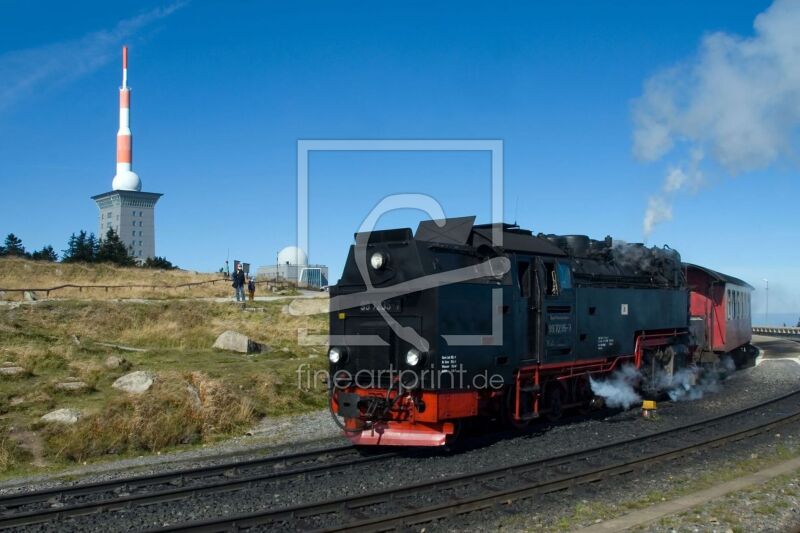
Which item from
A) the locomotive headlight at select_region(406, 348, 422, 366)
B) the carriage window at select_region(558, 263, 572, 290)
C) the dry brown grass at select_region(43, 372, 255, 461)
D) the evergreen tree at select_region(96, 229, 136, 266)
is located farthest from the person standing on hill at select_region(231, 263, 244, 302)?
the evergreen tree at select_region(96, 229, 136, 266)

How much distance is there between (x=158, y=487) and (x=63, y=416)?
5165 mm

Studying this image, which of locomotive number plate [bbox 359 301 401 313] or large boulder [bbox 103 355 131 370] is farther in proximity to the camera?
large boulder [bbox 103 355 131 370]

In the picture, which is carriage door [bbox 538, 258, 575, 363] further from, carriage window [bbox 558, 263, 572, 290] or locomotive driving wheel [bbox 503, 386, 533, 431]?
locomotive driving wheel [bbox 503, 386, 533, 431]

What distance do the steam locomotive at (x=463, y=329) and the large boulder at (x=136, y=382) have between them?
6.06 metres

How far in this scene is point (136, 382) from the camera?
15.7m

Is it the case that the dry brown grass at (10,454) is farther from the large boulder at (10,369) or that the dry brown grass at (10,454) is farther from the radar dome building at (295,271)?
the radar dome building at (295,271)

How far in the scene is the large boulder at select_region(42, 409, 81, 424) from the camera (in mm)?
13312

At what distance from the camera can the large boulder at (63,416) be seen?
13.3 meters

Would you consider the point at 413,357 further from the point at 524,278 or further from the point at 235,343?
the point at 235,343

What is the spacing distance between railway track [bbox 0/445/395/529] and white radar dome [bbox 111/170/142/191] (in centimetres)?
11781

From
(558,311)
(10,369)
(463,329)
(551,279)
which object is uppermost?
(551,279)

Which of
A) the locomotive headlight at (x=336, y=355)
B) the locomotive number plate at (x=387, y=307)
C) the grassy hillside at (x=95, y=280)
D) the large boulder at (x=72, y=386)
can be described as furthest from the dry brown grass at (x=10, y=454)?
the grassy hillside at (x=95, y=280)

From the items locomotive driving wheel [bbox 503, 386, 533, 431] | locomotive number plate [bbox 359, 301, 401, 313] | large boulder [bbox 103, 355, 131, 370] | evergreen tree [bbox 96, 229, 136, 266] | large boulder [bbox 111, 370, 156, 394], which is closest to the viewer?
locomotive number plate [bbox 359, 301, 401, 313]

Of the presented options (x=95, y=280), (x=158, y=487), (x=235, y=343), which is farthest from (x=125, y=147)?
(x=158, y=487)
